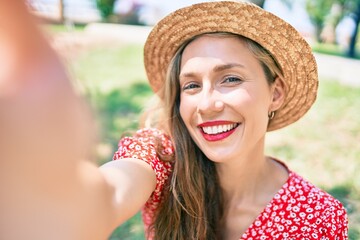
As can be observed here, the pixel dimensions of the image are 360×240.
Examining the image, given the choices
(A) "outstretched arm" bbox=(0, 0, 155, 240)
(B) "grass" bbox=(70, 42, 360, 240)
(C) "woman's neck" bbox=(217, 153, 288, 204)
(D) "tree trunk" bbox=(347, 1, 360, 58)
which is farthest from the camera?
(D) "tree trunk" bbox=(347, 1, 360, 58)

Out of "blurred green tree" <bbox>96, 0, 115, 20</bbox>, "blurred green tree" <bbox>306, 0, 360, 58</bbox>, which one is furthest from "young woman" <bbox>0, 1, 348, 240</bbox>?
"blurred green tree" <bbox>306, 0, 360, 58</bbox>

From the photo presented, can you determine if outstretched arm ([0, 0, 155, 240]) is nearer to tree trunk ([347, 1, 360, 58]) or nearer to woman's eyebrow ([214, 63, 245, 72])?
woman's eyebrow ([214, 63, 245, 72])

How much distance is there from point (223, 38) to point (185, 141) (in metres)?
0.56

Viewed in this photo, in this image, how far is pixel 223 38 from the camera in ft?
7.23

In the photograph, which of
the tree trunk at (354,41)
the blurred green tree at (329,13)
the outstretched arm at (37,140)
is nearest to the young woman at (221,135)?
the outstretched arm at (37,140)

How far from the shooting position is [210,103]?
6.93 feet

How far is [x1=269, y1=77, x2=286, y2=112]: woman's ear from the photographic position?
7.95 ft

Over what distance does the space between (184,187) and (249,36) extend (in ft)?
2.62

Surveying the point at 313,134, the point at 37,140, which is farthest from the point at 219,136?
the point at 313,134

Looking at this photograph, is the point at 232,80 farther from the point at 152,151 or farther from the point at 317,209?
the point at 317,209

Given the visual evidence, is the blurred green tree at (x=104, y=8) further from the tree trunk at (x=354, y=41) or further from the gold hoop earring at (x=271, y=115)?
the gold hoop earring at (x=271, y=115)

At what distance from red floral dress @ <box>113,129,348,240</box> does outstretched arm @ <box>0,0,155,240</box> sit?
1476 millimetres

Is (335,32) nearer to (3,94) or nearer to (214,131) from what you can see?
(214,131)

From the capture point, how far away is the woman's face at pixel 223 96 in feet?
7.00
